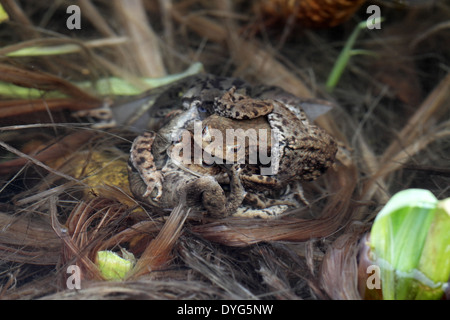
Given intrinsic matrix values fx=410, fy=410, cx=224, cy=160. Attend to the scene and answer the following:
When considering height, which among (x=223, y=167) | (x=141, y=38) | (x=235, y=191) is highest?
(x=141, y=38)

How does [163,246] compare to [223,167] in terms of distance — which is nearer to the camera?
[163,246]

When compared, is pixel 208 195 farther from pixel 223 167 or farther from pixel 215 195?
pixel 223 167

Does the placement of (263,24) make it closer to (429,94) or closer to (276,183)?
(429,94)

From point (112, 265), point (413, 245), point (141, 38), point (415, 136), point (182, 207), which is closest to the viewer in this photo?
point (413, 245)

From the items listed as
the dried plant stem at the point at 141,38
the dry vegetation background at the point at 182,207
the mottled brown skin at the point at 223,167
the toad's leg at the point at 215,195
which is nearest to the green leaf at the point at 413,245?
the dry vegetation background at the point at 182,207

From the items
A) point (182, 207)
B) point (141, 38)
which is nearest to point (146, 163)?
point (182, 207)
